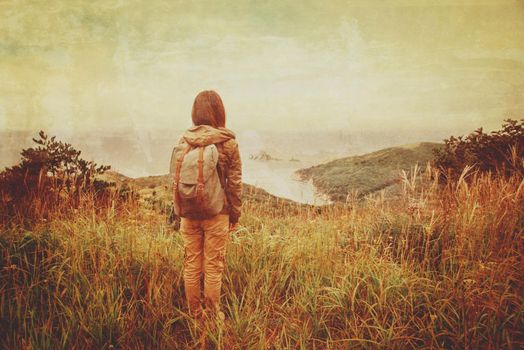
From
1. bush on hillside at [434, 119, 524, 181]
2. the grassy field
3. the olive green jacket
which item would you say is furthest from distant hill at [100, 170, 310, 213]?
bush on hillside at [434, 119, 524, 181]

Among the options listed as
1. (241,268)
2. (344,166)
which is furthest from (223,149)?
(344,166)

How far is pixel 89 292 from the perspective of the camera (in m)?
2.50

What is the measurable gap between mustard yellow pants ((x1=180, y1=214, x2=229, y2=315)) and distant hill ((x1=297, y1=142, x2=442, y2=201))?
5056 mm

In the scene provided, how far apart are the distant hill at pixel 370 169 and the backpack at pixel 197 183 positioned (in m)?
5.19

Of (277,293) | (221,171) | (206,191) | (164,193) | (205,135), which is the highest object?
(205,135)

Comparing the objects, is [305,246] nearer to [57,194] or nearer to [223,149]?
[223,149]

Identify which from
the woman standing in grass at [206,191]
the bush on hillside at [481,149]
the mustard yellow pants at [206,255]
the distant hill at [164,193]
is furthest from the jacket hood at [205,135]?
the bush on hillside at [481,149]

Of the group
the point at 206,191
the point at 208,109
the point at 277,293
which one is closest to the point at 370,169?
the point at 277,293

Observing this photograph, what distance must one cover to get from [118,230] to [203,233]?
140 centimetres

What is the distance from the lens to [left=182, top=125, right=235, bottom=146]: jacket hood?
2422mm

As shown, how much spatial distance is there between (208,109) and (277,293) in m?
1.64

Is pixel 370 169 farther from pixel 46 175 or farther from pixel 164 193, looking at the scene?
pixel 46 175

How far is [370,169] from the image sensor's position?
9430 millimetres

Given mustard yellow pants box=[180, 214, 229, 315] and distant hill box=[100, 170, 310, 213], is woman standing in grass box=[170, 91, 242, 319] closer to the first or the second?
mustard yellow pants box=[180, 214, 229, 315]
